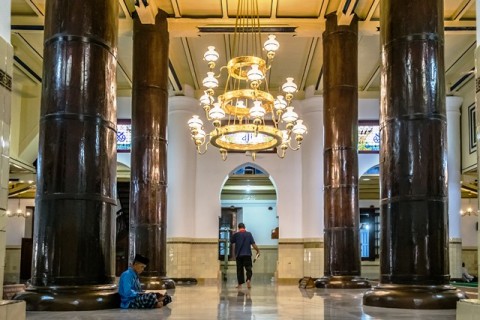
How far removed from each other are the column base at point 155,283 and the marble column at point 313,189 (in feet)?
22.4

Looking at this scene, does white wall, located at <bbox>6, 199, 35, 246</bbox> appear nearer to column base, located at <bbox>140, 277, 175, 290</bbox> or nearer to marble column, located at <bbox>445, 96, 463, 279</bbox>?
column base, located at <bbox>140, 277, 175, 290</bbox>

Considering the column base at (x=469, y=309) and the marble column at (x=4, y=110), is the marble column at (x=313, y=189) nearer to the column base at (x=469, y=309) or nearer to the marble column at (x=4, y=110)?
the column base at (x=469, y=309)

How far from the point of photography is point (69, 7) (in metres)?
6.05

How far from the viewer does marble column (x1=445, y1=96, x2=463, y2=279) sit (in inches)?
683

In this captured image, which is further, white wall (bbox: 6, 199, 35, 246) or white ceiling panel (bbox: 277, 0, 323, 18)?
white wall (bbox: 6, 199, 35, 246)

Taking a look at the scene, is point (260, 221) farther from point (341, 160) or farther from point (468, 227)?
point (341, 160)

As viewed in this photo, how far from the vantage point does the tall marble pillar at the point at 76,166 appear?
5664mm

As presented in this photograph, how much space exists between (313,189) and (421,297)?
454 inches

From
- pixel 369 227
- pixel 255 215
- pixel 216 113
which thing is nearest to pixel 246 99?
pixel 216 113

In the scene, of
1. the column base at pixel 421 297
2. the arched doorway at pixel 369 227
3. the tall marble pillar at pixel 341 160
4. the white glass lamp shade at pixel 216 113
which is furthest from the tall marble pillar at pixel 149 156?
the arched doorway at pixel 369 227

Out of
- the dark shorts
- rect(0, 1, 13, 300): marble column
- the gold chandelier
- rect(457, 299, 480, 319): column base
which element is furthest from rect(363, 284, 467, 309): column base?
the gold chandelier

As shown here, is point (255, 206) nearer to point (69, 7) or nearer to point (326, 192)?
point (326, 192)

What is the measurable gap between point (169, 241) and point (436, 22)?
40.6ft

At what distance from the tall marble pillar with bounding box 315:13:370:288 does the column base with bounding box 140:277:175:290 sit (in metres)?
2.98
